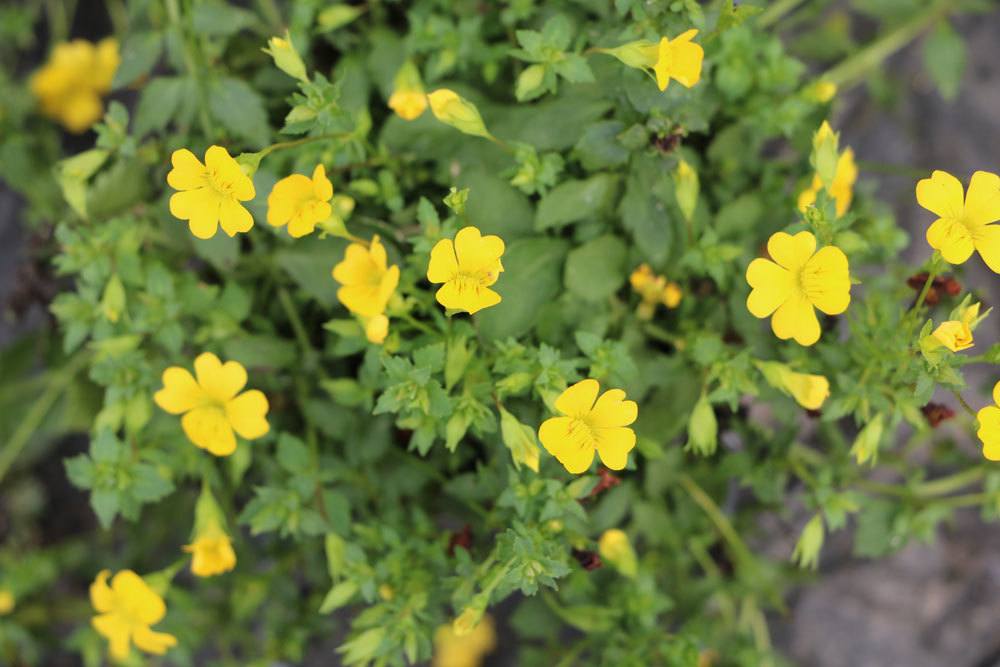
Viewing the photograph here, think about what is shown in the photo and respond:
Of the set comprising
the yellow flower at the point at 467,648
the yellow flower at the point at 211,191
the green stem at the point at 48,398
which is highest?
the yellow flower at the point at 211,191

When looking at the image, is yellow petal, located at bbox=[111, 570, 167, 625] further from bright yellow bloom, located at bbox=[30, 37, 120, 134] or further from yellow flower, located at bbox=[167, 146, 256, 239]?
bright yellow bloom, located at bbox=[30, 37, 120, 134]

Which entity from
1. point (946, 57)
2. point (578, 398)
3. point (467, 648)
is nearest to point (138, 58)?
point (578, 398)

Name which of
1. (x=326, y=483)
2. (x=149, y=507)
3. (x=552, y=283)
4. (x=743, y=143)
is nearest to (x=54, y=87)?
(x=149, y=507)

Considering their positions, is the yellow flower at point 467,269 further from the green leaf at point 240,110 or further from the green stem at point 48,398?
the green stem at point 48,398

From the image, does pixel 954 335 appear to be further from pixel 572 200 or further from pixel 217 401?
pixel 217 401

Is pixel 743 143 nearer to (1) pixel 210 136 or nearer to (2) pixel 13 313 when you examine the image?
(1) pixel 210 136

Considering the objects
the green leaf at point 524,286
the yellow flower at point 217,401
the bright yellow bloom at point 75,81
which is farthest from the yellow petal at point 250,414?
the bright yellow bloom at point 75,81
